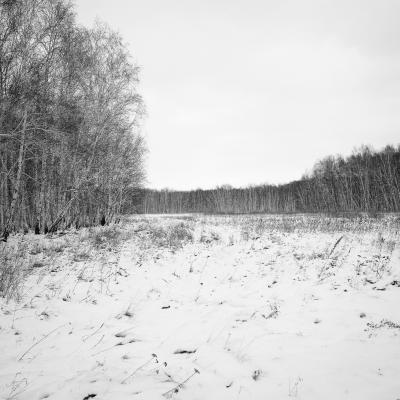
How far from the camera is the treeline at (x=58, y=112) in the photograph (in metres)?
8.46

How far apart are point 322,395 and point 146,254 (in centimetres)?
718

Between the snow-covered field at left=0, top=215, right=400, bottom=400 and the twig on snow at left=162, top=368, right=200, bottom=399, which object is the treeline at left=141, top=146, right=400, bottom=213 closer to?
the snow-covered field at left=0, top=215, right=400, bottom=400

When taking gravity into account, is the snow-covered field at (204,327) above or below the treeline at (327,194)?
below

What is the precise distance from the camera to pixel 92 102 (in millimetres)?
13914

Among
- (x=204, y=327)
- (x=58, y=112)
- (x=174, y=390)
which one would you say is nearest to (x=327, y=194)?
(x=58, y=112)

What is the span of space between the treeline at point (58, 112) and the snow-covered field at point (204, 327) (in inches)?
93.1

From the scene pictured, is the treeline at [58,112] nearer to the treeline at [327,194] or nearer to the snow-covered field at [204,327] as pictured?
the snow-covered field at [204,327]

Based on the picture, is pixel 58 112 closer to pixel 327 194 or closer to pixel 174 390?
pixel 174 390

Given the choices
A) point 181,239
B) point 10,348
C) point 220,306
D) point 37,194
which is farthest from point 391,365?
point 37,194

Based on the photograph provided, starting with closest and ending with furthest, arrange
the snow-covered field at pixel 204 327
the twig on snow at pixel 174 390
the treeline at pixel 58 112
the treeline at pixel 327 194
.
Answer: the twig on snow at pixel 174 390 < the snow-covered field at pixel 204 327 < the treeline at pixel 58 112 < the treeline at pixel 327 194

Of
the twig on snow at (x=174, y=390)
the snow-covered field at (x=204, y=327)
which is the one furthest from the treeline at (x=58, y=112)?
the twig on snow at (x=174, y=390)

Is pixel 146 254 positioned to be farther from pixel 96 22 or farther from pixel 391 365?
pixel 96 22

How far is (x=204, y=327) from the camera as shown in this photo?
441 cm

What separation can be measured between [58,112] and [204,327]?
994 centimetres
